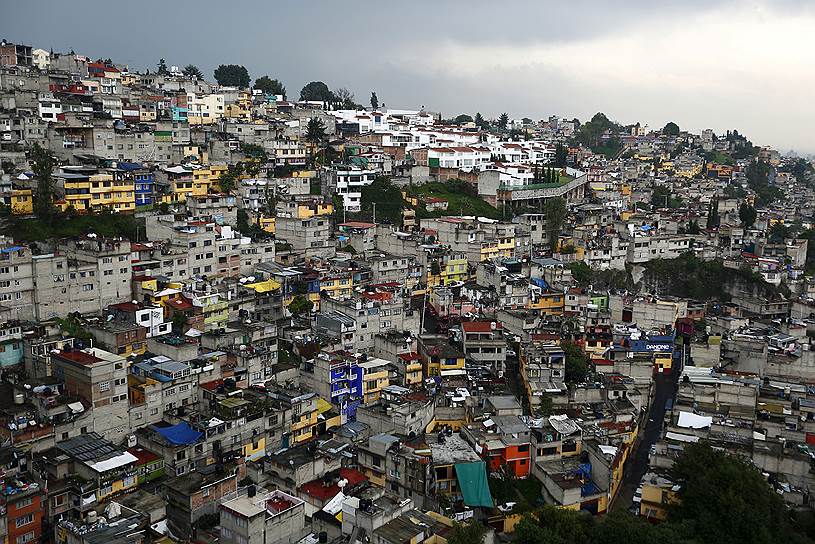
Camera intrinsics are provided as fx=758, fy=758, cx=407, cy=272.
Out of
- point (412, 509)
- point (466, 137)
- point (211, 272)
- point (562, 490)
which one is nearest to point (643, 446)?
point (562, 490)

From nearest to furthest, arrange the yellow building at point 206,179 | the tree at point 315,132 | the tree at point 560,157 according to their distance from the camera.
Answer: the yellow building at point 206,179, the tree at point 315,132, the tree at point 560,157

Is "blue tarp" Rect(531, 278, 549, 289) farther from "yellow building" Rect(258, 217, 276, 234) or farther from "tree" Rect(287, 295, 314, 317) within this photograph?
"yellow building" Rect(258, 217, 276, 234)

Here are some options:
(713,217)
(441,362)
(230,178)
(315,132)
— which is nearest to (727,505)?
(441,362)

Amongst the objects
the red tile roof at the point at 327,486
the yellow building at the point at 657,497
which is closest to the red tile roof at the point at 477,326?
the red tile roof at the point at 327,486

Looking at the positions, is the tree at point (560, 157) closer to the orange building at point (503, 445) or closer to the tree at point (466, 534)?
the orange building at point (503, 445)

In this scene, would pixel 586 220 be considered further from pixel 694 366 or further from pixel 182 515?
pixel 182 515

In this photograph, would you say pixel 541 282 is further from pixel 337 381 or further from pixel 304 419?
pixel 304 419
